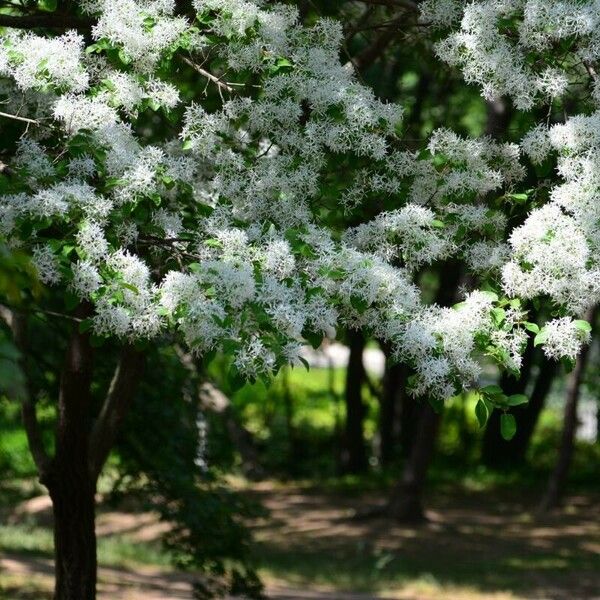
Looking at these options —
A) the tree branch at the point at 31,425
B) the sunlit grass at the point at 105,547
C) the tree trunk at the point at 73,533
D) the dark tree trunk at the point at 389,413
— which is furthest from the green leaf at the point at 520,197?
the dark tree trunk at the point at 389,413

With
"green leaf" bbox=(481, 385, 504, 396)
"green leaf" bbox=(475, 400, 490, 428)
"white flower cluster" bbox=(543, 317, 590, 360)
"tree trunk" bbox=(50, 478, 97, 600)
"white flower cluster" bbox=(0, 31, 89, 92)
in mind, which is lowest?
"tree trunk" bbox=(50, 478, 97, 600)

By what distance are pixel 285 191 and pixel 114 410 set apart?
2131 mm

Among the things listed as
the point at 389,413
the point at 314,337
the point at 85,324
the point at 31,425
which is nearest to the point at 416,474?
the point at 389,413

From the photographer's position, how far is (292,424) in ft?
69.3

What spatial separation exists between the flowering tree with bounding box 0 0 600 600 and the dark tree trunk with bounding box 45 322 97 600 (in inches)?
57.3

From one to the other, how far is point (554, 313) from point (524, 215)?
72 centimetres

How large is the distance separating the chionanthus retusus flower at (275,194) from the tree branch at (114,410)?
144 cm

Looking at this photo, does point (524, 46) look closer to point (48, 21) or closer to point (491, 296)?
point (491, 296)

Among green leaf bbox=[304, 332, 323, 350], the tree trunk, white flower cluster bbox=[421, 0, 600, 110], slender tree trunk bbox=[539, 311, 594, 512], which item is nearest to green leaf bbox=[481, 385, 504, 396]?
green leaf bbox=[304, 332, 323, 350]

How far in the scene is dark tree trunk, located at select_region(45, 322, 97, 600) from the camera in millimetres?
6414

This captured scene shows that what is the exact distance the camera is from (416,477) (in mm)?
14891

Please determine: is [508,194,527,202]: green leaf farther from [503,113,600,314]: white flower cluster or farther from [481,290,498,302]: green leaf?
[481,290,498,302]: green leaf

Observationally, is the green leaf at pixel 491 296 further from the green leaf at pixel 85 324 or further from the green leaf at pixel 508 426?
the green leaf at pixel 85 324

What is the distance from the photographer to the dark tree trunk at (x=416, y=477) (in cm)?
1462
